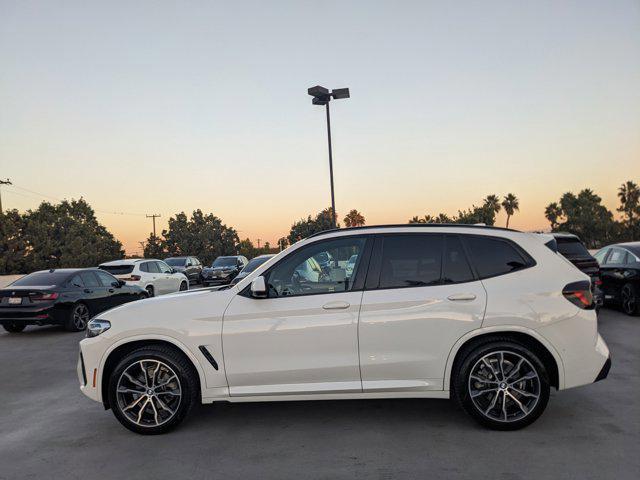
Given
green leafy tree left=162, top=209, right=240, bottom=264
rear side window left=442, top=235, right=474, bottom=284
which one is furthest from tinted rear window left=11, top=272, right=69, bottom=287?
green leafy tree left=162, top=209, right=240, bottom=264

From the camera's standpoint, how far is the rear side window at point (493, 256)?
4602mm

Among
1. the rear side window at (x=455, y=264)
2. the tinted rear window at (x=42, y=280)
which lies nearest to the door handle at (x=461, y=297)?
the rear side window at (x=455, y=264)

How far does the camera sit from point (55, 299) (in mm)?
10953

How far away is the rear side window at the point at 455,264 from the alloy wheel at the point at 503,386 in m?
0.71

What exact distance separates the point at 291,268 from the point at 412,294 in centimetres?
112

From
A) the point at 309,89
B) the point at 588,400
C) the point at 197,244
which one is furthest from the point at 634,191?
the point at 588,400

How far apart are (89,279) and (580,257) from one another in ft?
35.8

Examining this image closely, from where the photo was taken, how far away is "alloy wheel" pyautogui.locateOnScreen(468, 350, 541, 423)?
4.45 meters

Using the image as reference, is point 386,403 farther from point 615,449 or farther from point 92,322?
point 92,322

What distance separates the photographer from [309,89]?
1698 centimetres

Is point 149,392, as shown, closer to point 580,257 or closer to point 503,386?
point 503,386

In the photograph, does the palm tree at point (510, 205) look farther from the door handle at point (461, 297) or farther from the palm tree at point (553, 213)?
the door handle at point (461, 297)

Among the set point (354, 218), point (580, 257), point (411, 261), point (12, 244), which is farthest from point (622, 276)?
point (354, 218)

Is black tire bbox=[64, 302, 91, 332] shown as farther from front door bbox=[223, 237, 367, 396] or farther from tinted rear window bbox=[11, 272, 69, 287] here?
front door bbox=[223, 237, 367, 396]
